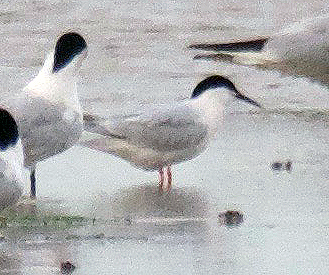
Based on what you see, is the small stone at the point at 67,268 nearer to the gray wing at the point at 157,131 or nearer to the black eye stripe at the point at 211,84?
the gray wing at the point at 157,131

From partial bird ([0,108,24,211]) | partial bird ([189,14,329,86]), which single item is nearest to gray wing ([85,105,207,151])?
partial bird ([0,108,24,211])

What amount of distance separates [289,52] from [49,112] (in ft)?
11.3

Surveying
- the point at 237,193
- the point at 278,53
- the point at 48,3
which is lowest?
the point at 48,3

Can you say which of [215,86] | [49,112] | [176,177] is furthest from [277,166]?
[49,112]

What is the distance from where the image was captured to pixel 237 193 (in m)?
8.06

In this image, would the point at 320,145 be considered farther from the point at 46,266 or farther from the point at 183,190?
the point at 46,266

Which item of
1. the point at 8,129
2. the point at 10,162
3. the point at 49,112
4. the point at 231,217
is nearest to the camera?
the point at 10,162

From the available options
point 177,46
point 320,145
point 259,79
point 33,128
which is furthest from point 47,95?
point 177,46

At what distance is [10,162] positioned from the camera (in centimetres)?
718

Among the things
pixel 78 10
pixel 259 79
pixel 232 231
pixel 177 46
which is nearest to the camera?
pixel 232 231

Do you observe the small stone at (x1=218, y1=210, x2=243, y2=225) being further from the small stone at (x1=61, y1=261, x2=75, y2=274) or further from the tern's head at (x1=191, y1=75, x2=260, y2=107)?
the tern's head at (x1=191, y1=75, x2=260, y2=107)

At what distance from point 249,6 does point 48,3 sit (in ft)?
6.57

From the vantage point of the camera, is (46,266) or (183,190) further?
(183,190)

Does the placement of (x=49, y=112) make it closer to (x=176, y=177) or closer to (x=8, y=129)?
(x=176, y=177)
